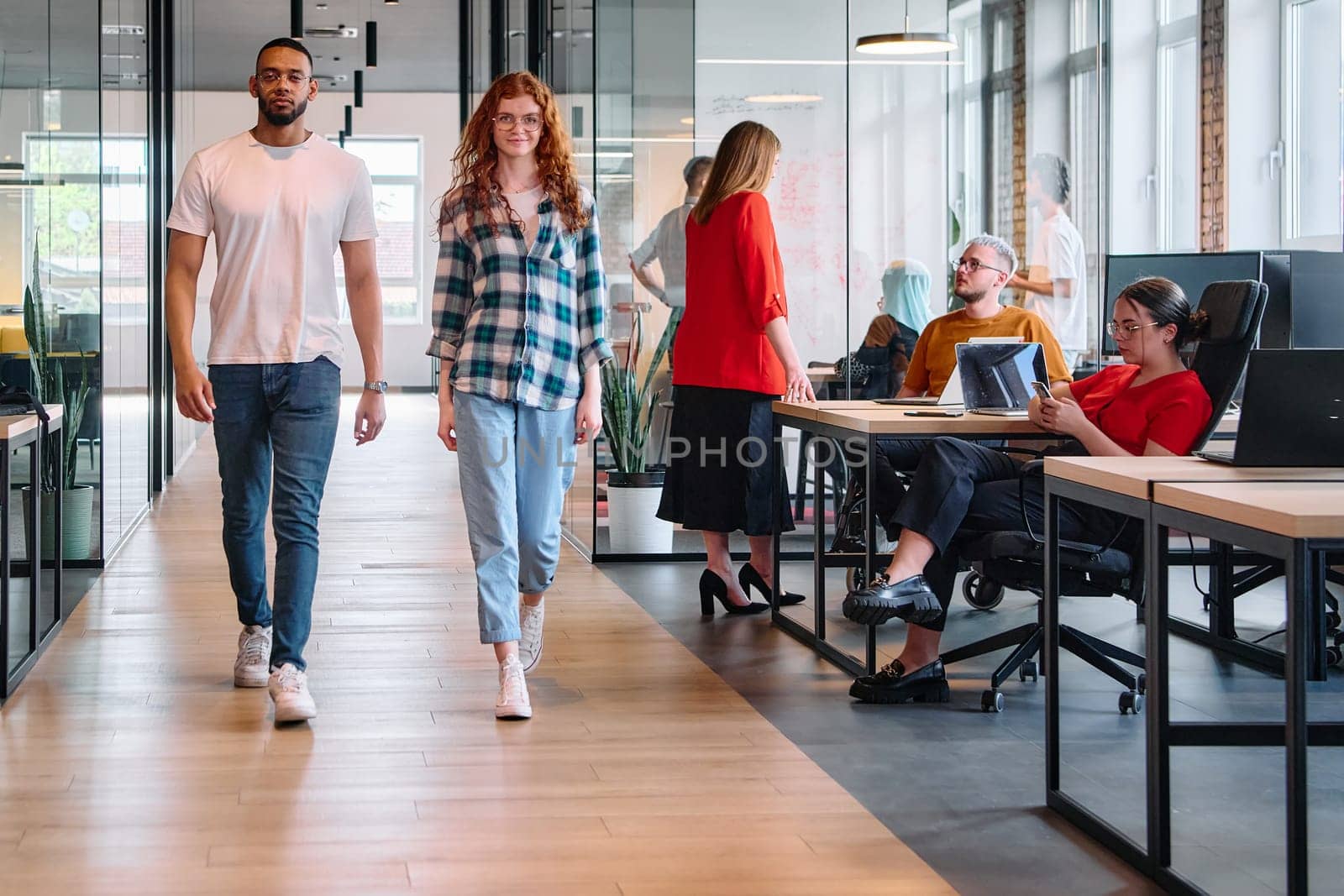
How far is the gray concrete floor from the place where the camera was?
2.44m

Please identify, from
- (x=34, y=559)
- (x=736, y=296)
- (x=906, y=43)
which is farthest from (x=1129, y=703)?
(x=906, y=43)

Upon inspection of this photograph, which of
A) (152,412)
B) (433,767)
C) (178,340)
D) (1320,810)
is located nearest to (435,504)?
(152,412)

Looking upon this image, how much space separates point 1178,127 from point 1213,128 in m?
0.35

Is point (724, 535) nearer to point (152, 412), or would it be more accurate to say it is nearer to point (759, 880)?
point (759, 880)

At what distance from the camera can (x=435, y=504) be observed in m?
7.79

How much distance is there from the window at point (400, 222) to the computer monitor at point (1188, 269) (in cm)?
1600

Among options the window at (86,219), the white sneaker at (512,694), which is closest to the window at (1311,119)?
the white sneaker at (512,694)

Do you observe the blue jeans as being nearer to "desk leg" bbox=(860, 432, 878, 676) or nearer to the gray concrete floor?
the gray concrete floor

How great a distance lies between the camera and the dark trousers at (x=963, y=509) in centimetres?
345

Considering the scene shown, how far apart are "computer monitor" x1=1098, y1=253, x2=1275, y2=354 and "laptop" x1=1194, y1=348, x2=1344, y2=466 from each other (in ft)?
7.20

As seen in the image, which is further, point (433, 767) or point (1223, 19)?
point (1223, 19)

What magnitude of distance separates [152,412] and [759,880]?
6.55 metres

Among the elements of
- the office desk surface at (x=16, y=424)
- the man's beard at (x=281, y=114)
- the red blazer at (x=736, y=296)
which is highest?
the man's beard at (x=281, y=114)

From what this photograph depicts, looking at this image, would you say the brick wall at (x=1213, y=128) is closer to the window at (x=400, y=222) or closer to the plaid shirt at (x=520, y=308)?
the plaid shirt at (x=520, y=308)
